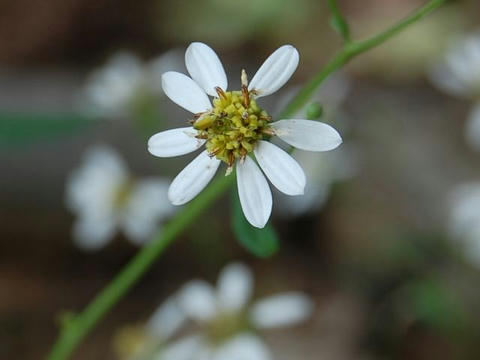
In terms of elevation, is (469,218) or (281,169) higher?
(469,218)

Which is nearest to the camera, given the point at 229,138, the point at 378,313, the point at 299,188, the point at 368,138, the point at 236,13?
the point at 299,188

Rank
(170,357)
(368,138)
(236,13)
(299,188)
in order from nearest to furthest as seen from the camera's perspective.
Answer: (299,188)
(170,357)
(368,138)
(236,13)

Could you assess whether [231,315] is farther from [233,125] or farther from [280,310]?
[233,125]

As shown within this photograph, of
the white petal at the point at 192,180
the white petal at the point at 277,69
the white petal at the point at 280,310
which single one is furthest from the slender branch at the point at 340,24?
the white petal at the point at 280,310

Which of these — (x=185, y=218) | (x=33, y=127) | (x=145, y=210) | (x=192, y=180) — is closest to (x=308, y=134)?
(x=192, y=180)

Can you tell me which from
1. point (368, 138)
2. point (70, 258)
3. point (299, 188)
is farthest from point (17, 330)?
point (299, 188)

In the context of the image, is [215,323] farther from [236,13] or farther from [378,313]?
[236,13]

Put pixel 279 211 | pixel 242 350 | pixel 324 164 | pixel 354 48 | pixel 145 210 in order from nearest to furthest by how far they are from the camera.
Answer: pixel 354 48 < pixel 242 350 < pixel 145 210 < pixel 324 164 < pixel 279 211

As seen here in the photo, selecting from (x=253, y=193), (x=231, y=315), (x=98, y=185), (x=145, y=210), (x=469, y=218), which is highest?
(x=98, y=185)
